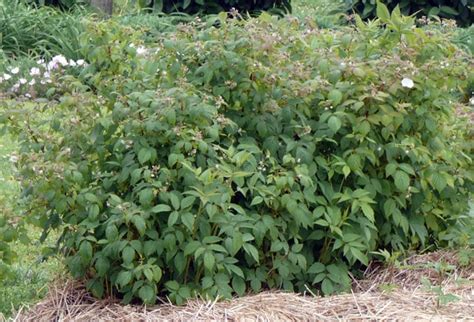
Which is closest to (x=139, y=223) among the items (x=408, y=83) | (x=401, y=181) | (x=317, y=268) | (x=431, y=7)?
(x=317, y=268)

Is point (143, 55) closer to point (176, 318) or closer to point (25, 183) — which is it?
point (25, 183)

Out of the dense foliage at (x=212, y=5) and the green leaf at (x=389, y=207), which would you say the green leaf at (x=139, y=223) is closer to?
the green leaf at (x=389, y=207)

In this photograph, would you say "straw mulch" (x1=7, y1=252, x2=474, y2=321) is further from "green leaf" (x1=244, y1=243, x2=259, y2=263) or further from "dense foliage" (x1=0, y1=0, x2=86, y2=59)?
"dense foliage" (x1=0, y1=0, x2=86, y2=59)

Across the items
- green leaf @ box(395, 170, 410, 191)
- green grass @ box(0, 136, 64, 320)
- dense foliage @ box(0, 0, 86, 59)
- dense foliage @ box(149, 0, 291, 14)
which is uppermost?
green leaf @ box(395, 170, 410, 191)

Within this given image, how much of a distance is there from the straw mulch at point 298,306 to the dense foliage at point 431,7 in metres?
7.75

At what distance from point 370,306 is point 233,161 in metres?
0.89

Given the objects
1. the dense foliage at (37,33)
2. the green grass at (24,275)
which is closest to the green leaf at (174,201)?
the green grass at (24,275)

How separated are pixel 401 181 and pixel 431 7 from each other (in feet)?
26.7

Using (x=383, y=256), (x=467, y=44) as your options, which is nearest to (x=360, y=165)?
(x=383, y=256)

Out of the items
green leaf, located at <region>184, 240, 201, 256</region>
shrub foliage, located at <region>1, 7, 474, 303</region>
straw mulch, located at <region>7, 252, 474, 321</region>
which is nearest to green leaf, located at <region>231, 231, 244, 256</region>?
shrub foliage, located at <region>1, 7, 474, 303</region>

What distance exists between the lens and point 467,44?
10391 millimetres

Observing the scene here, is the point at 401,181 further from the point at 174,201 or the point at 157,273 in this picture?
the point at 157,273

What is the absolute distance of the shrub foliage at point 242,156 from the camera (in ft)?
13.4

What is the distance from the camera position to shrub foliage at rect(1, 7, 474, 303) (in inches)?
161
